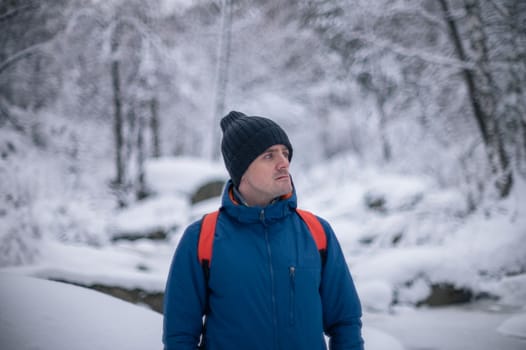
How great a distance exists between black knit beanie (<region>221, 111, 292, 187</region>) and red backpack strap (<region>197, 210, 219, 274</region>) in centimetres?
27

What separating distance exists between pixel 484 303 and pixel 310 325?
3.91 metres

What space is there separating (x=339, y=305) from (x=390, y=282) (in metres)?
3.37

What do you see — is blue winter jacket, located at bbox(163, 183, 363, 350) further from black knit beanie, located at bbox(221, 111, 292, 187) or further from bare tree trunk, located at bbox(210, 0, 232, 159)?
bare tree trunk, located at bbox(210, 0, 232, 159)

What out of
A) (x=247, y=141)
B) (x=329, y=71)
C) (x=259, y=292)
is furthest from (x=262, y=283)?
(x=329, y=71)

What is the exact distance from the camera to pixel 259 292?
139 centimetres

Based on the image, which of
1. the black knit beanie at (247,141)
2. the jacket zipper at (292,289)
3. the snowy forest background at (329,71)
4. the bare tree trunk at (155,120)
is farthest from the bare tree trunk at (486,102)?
the bare tree trunk at (155,120)

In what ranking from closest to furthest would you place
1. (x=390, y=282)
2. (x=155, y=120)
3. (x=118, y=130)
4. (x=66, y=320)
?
(x=66, y=320) < (x=390, y=282) < (x=118, y=130) < (x=155, y=120)

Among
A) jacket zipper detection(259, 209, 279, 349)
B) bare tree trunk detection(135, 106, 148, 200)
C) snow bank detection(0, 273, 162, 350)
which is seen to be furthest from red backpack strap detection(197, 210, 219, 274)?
bare tree trunk detection(135, 106, 148, 200)

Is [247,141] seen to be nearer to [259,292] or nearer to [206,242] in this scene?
[206,242]

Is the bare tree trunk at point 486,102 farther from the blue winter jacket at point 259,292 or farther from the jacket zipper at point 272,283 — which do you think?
the jacket zipper at point 272,283

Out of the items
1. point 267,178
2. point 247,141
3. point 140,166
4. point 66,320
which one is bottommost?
point 66,320

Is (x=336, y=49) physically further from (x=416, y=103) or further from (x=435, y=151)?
(x=435, y=151)

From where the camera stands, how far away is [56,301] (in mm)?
2260

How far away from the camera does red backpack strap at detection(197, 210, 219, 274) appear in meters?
1.44
